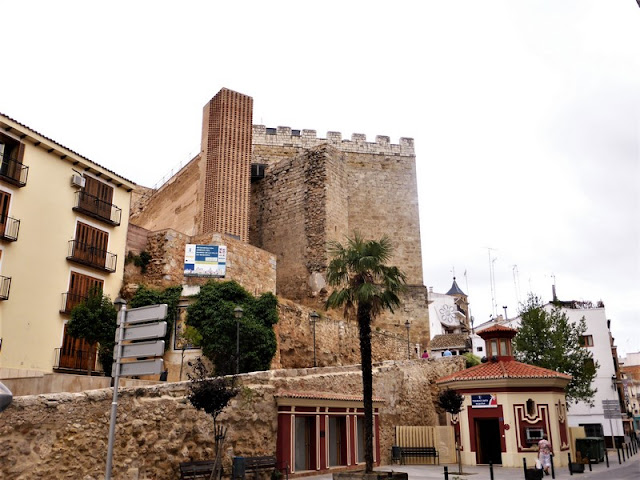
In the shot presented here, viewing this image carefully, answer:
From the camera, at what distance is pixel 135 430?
46.4 feet

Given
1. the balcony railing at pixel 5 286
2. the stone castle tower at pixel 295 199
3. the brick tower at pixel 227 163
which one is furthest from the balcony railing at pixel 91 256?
the brick tower at pixel 227 163

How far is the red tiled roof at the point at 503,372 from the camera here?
2194 centimetres

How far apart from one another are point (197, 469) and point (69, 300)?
1072 cm

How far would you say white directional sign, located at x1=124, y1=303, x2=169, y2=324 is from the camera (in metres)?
8.53

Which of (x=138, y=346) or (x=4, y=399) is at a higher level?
(x=138, y=346)

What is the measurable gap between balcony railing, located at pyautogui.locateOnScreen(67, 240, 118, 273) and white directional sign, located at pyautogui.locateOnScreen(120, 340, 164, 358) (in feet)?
49.5

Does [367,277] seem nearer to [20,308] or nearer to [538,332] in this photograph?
[20,308]

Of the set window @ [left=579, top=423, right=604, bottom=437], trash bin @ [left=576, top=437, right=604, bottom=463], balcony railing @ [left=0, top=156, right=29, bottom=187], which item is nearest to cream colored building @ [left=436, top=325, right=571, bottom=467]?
trash bin @ [left=576, top=437, right=604, bottom=463]

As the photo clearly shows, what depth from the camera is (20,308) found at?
2066 centimetres

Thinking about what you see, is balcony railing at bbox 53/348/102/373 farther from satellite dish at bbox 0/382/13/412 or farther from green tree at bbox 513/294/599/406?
green tree at bbox 513/294/599/406

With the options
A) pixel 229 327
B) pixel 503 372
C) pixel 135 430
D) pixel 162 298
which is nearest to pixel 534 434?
pixel 503 372

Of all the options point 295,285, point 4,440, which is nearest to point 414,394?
point 295,285

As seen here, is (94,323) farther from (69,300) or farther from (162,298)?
(162,298)

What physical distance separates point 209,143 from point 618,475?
24.7 meters
